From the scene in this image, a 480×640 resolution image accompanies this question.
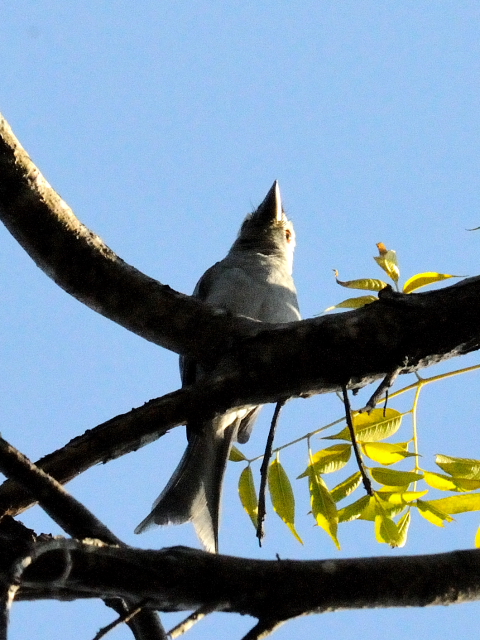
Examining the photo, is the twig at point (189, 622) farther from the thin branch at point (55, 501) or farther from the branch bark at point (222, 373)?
the thin branch at point (55, 501)

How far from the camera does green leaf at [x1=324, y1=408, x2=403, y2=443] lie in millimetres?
3279

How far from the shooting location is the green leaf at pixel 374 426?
3.28 m

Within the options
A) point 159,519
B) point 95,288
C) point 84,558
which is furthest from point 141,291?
point 84,558

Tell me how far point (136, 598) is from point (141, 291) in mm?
1373

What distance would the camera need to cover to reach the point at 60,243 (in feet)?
9.87

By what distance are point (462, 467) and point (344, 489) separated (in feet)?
1.71

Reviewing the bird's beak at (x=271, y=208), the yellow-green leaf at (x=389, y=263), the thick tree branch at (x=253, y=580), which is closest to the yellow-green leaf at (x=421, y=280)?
the yellow-green leaf at (x=389, y=263)

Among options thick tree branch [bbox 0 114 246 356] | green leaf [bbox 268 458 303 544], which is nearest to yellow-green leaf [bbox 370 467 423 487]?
green leaf [bbox 268 458 303 544]

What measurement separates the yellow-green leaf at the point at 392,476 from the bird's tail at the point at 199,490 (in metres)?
0.76

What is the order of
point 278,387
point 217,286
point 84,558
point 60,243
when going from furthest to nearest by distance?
point 217,286, point 60,243, point 278,387, point 84,558

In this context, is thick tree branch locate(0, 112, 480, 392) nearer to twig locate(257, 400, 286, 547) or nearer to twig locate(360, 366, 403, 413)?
twig locate(360, 366, 403, 413)

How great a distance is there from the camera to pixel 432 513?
3.11m

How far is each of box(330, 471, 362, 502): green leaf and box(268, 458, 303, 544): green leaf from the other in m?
0.19

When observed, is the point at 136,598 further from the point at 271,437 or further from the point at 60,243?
the point at 60,243
